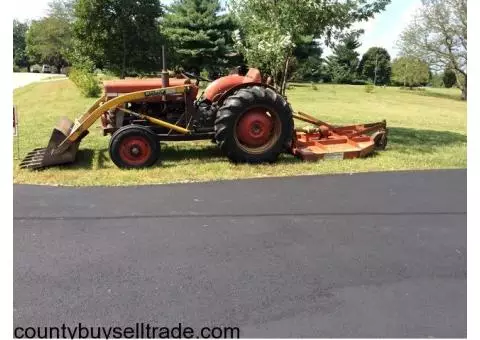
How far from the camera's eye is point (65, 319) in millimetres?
3459

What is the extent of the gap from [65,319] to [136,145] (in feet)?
16.2

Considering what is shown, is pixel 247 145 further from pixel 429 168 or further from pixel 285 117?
pixel 429 168

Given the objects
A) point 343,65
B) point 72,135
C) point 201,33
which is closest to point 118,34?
point 201,33

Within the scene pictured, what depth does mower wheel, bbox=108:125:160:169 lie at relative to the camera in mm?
8062

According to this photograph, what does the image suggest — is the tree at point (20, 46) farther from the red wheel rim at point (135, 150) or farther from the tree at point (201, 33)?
the red wheel rim at point (135, 150)

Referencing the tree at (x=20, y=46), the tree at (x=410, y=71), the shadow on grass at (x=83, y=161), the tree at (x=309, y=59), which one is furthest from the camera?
the tree at (x=20, y=46)

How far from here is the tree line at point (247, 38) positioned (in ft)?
37.9

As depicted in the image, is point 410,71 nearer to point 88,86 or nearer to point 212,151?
point 88,86

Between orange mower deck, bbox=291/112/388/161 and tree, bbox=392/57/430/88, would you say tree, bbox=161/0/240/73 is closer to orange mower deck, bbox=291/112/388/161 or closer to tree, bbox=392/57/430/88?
tree, bbox=392/57/430/88

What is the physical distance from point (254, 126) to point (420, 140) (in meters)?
5.72

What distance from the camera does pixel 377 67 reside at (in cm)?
6650

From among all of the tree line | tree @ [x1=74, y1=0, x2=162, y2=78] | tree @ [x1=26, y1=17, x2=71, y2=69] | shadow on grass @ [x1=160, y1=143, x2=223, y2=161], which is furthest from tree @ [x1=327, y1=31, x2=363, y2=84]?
shadow on grass @ [x1=160, y1=143, x2=223, y2=161]

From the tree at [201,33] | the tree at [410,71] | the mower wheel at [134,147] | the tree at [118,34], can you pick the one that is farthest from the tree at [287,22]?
the tree at [410,71]

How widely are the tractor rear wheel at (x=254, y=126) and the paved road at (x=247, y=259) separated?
172 centimetres
